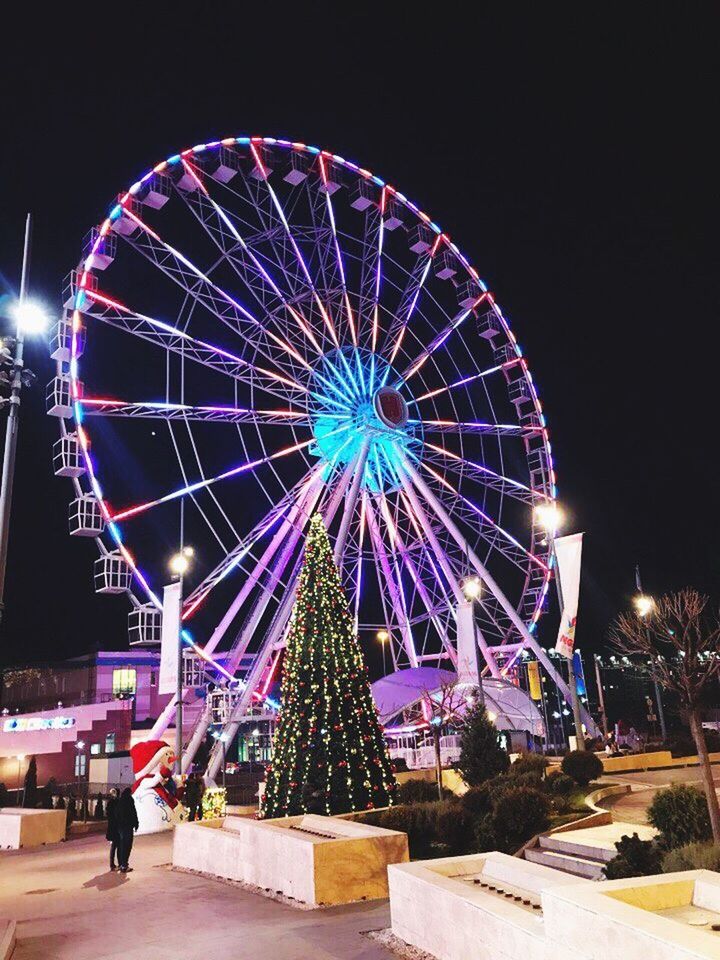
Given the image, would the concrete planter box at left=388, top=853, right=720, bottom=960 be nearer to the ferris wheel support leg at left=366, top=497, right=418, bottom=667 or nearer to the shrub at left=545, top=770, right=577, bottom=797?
the shrub at left=545, top=770, right=577, bottom=797

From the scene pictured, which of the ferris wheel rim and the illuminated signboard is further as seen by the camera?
the illuminated signboard

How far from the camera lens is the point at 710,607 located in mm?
54375

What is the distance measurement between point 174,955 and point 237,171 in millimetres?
24342

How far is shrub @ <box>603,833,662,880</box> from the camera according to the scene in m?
8.38

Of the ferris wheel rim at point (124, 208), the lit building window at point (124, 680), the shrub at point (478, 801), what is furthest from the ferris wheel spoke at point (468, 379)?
the lit building window at point (124, 680)

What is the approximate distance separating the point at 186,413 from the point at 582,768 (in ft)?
47.0

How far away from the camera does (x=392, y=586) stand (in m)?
31.3

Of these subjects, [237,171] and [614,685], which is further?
[614,685]

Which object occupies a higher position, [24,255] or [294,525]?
[24,255]

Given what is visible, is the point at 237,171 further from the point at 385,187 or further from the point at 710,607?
the point at 710,607

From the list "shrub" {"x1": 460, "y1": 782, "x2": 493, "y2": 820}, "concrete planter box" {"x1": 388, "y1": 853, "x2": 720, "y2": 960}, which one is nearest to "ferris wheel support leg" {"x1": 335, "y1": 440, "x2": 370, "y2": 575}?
"shrub" {"x1": 460, "y1": 782, "x2": 493, "y2": 820}

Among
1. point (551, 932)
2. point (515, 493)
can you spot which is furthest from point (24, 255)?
point (515, 493)

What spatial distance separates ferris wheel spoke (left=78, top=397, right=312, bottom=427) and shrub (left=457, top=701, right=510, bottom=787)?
11272mm

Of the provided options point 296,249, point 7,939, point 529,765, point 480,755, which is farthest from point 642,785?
point 296,249
